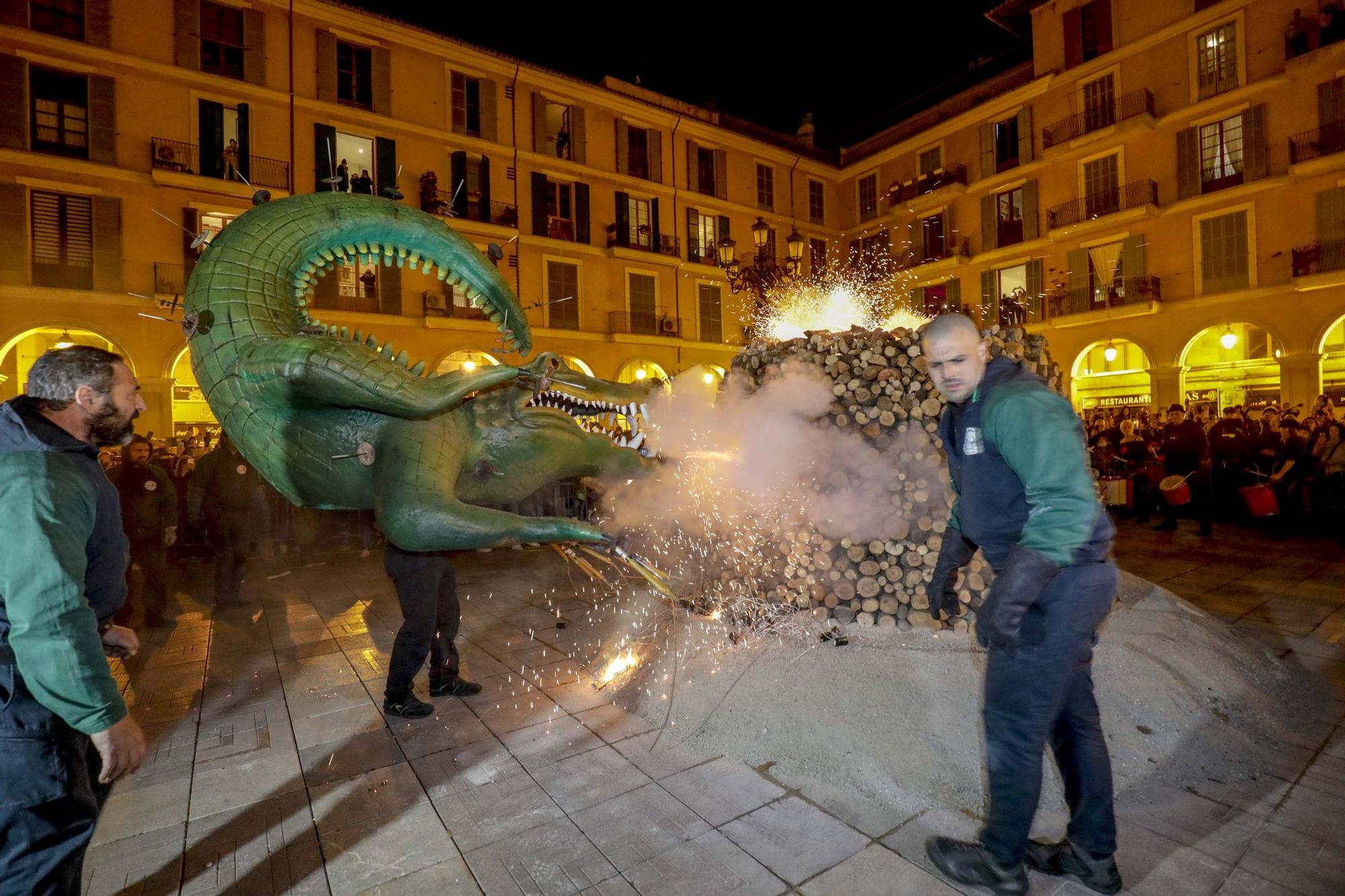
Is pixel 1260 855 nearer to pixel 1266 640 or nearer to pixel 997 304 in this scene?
pixel 1266 640

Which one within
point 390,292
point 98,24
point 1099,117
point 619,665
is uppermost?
point 98,24

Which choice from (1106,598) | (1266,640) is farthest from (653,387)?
(1266,640)

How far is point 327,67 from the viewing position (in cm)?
1981

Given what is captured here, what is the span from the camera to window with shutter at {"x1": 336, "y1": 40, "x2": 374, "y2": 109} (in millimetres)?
20188

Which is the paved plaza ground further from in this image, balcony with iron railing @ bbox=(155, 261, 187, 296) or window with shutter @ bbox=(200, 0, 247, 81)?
window with shutter @ bbox=(200, 0, 247, 81)

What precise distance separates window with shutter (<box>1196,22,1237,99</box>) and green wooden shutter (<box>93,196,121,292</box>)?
102ft

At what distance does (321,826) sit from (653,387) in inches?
110

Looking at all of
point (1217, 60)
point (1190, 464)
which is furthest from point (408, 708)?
point (1217, 60)

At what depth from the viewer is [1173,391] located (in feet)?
64.3

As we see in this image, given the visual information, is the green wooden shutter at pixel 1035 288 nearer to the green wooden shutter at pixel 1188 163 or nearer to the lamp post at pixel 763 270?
the green wooden shutter at pixel 1188 163

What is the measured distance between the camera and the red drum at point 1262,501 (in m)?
8.88

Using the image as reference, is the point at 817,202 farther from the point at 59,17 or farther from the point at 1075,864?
the point at 1075,864

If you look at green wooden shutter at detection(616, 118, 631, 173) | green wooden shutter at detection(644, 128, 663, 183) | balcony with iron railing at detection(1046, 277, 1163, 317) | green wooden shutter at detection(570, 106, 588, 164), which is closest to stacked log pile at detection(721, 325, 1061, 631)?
balcony with iron railing at detection(1046, 277, 1163, 317)

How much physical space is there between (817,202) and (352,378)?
32.0 metres
